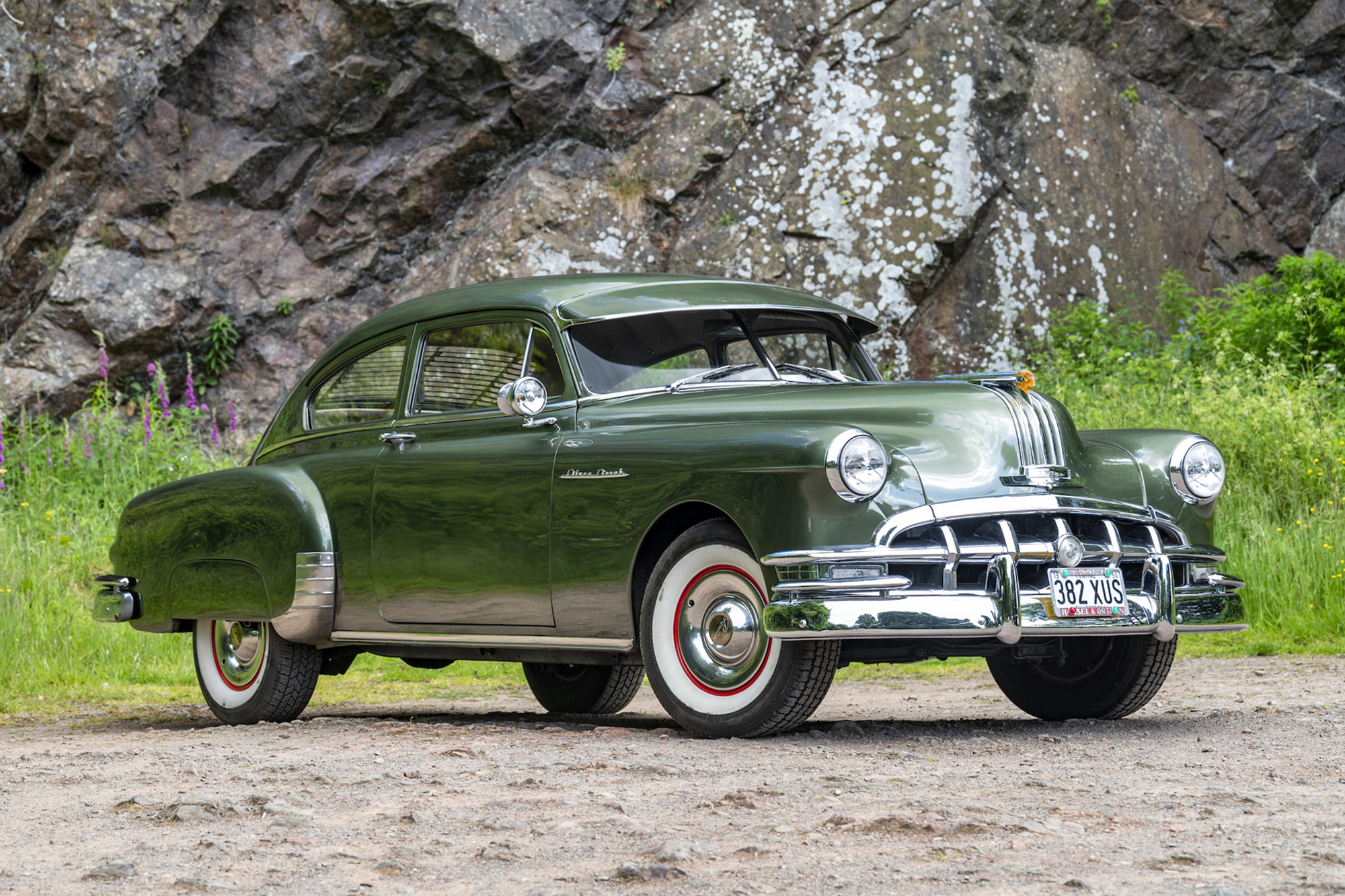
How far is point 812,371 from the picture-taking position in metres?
5.93

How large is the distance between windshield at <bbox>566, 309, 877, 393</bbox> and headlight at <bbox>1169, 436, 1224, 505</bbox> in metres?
1.36

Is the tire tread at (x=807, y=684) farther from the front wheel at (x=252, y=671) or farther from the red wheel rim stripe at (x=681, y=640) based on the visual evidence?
the front wheel at (x=252, y=671)

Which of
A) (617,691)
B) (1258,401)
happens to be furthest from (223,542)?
(1258,401)

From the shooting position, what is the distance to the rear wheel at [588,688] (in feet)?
22.0

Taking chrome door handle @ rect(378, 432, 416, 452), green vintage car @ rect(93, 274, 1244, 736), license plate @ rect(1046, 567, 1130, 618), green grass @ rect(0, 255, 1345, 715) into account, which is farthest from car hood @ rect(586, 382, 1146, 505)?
green grass @ rect(0, 255, 1345, 715)

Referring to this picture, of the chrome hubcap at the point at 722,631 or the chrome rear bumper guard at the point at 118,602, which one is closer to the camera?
the chrome hubcap at the point at 722,631

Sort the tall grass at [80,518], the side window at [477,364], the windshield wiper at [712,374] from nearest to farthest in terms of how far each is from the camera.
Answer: the windshield wiper at [712,374]
the side window at [477,364]
the tall grass at [80,518]

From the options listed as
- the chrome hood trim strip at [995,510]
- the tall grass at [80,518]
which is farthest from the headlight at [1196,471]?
the tall grass at [80,518]

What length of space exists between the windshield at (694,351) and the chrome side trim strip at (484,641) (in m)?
0.96

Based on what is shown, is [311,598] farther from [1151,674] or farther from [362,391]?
[1151,674]

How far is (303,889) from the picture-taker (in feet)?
9.57

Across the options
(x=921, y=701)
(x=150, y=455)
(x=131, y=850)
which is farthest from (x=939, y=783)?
(x=150, y=455)

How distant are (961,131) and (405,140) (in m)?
5.02

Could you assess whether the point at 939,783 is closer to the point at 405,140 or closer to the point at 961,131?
the point at 961,131
